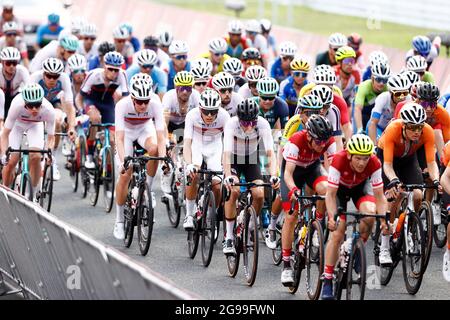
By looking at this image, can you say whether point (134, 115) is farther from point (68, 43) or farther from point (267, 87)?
point (68, 43)

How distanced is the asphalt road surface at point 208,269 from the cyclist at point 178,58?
293 cm

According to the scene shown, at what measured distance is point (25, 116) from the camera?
14.5 meters

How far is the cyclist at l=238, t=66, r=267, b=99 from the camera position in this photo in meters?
15.2

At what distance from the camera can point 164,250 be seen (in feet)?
44.5

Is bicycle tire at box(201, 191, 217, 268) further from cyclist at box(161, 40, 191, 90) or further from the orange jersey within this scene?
cyclist at box(161, 40, 191, 90)

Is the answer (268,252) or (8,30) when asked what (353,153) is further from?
(8,30)

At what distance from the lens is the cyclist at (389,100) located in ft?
46.3

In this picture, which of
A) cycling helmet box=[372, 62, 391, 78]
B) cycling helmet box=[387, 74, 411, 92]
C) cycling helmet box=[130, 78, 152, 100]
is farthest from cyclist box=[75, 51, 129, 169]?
cycling helmet box=[387, 74, 411, 92]

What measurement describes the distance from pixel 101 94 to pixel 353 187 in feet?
20.2

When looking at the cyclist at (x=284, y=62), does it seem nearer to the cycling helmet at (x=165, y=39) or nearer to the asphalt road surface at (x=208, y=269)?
the cycling helmet at (x=165, y=39)

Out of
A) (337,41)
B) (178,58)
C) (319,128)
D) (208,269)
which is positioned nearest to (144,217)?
(208,269)

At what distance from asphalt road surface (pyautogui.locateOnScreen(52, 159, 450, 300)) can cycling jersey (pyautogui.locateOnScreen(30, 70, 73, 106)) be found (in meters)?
1.44

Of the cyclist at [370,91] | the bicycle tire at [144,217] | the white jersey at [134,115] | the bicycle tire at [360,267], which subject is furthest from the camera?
the cyclist at [370,91]

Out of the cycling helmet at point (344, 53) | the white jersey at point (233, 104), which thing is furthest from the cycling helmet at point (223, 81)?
the cycling helmet at point (344, 53)
